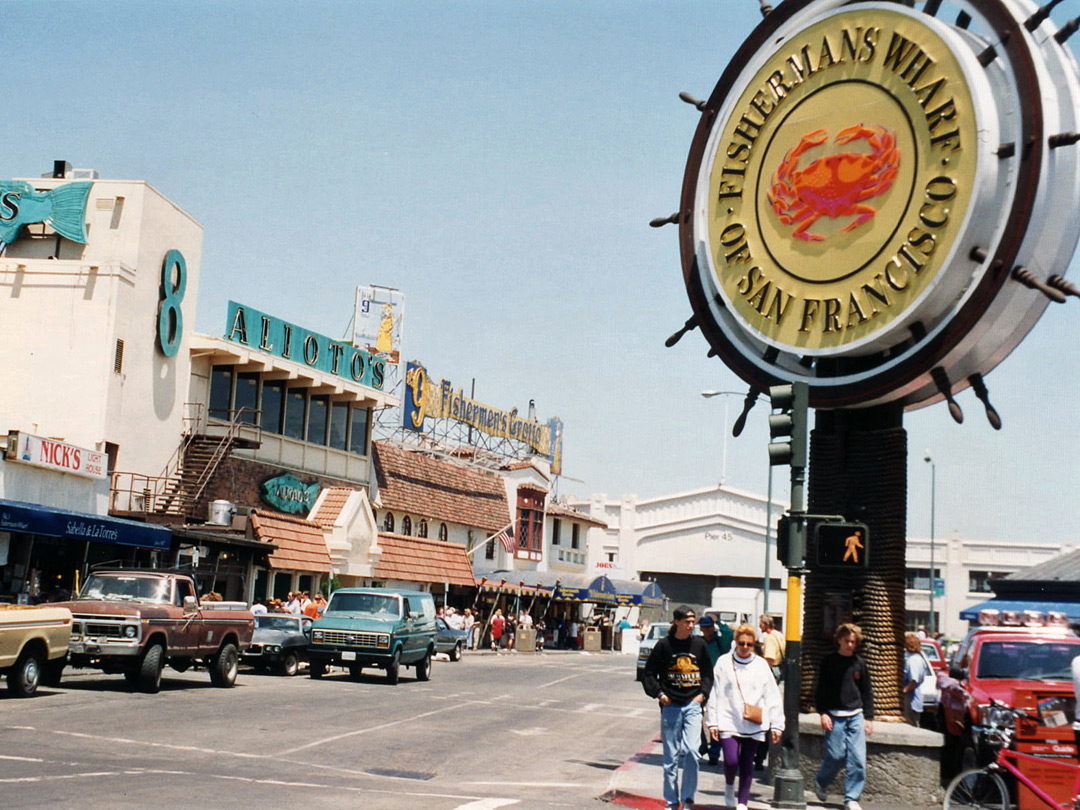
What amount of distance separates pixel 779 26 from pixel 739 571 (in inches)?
2654

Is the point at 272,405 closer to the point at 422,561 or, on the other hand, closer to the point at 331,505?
the point at 331,505

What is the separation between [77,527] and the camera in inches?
1030

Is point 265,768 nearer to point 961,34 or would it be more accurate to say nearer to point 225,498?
point 961,34

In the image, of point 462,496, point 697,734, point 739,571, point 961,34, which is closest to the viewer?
point 697,734

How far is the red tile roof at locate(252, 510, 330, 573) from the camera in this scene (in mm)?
37469

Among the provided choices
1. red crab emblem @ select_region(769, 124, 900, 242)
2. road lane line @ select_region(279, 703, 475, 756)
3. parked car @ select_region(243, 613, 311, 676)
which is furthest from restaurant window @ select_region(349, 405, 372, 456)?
red crab emblem @ select_region(769, 124, 900, 242)

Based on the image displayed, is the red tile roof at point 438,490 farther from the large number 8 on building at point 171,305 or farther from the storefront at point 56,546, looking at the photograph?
the storefront at point 56,546

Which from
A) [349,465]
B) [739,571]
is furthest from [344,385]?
[739,571]

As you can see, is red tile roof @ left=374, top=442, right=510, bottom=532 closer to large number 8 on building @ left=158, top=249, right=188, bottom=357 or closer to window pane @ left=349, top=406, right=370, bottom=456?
window pane @ left=349, top=406, right=370, bottom=456

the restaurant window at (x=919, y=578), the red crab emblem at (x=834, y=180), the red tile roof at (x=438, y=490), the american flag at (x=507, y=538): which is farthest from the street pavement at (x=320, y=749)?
the restaurant window at (x=919, y=578)

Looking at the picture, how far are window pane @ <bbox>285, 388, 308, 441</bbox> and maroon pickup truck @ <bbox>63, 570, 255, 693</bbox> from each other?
20.2m

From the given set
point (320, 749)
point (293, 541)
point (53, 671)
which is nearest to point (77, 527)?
point (53, 671)

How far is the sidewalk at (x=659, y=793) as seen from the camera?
12.1 metres

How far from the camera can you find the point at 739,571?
79625mm
